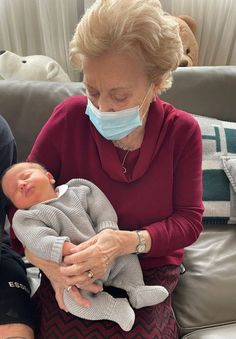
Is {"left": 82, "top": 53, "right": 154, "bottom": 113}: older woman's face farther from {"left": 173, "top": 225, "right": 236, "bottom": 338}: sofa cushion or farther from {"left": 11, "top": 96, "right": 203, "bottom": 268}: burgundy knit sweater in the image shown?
{"left": 173, "top": 225, "right": 236, "bottom": 338}: sofa cushion

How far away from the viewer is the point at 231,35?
2.63 m

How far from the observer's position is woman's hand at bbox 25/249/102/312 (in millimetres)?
1201

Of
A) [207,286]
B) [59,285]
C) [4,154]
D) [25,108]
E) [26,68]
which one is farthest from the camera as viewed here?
[26,68]

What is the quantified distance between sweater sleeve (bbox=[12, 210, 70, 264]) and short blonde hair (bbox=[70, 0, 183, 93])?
478mm

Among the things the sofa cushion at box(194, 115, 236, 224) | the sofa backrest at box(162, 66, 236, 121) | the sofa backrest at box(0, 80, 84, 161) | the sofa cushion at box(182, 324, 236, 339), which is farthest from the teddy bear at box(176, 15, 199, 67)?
the sofa cushion at box(182, 324, 236, 339)

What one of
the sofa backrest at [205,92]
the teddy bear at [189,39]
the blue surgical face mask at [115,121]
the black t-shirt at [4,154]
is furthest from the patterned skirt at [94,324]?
the teddy bear at [189,39]

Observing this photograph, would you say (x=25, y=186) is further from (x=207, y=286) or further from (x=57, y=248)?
(x=207, y=286)

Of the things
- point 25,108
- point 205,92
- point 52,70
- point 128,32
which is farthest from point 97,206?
point 52,70

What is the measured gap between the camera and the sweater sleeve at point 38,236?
1.19 metres

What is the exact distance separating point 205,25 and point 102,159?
1.60 meters

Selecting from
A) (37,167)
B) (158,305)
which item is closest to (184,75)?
(37,167)

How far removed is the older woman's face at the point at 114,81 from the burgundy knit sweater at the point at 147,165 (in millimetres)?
155

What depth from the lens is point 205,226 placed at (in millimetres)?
1837

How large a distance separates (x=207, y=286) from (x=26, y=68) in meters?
1.45
